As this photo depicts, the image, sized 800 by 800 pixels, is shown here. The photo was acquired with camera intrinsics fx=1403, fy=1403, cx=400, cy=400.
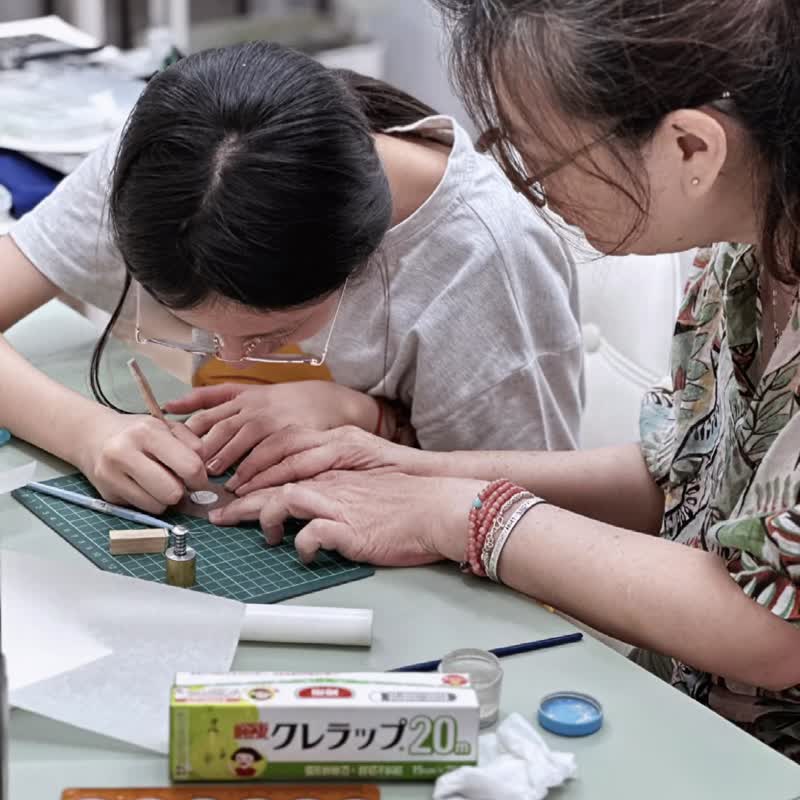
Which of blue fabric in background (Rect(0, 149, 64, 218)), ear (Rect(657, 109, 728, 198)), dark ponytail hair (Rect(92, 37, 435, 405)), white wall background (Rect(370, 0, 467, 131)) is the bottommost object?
white wall background (Rect(370, 0, 467, 131))

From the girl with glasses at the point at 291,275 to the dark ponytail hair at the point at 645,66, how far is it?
219 millimetres

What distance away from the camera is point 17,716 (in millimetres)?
1052

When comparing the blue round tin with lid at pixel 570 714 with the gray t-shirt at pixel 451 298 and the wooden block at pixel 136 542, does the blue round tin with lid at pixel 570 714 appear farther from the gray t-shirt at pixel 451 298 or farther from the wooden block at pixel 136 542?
the gray t-shirt at pixel 451 298

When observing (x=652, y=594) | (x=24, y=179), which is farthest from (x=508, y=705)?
(x=24, y=179)

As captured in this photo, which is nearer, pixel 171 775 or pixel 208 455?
pixel 171 775

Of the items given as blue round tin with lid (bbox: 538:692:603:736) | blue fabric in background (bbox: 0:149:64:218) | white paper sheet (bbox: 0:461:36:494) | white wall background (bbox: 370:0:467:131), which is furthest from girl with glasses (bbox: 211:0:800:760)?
white wall background (bbox: 370:0:467:131)

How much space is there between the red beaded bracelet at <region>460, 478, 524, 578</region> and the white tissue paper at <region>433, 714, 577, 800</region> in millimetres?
231

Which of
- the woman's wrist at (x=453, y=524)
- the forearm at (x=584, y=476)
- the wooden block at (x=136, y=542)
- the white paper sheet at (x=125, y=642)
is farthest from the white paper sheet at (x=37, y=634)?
the forearm at (x=584, y=476)

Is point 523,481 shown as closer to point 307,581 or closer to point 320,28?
point 307,581

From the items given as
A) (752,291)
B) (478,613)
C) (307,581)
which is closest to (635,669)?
(478,613)

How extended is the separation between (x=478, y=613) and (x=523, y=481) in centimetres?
27

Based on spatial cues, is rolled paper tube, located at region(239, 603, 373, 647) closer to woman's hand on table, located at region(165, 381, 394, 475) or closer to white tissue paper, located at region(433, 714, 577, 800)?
white tissue paper, located at region(433, 714, 577, 800)

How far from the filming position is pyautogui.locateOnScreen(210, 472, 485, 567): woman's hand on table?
4.19 ft

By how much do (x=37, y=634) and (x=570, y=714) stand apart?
0.43 m
